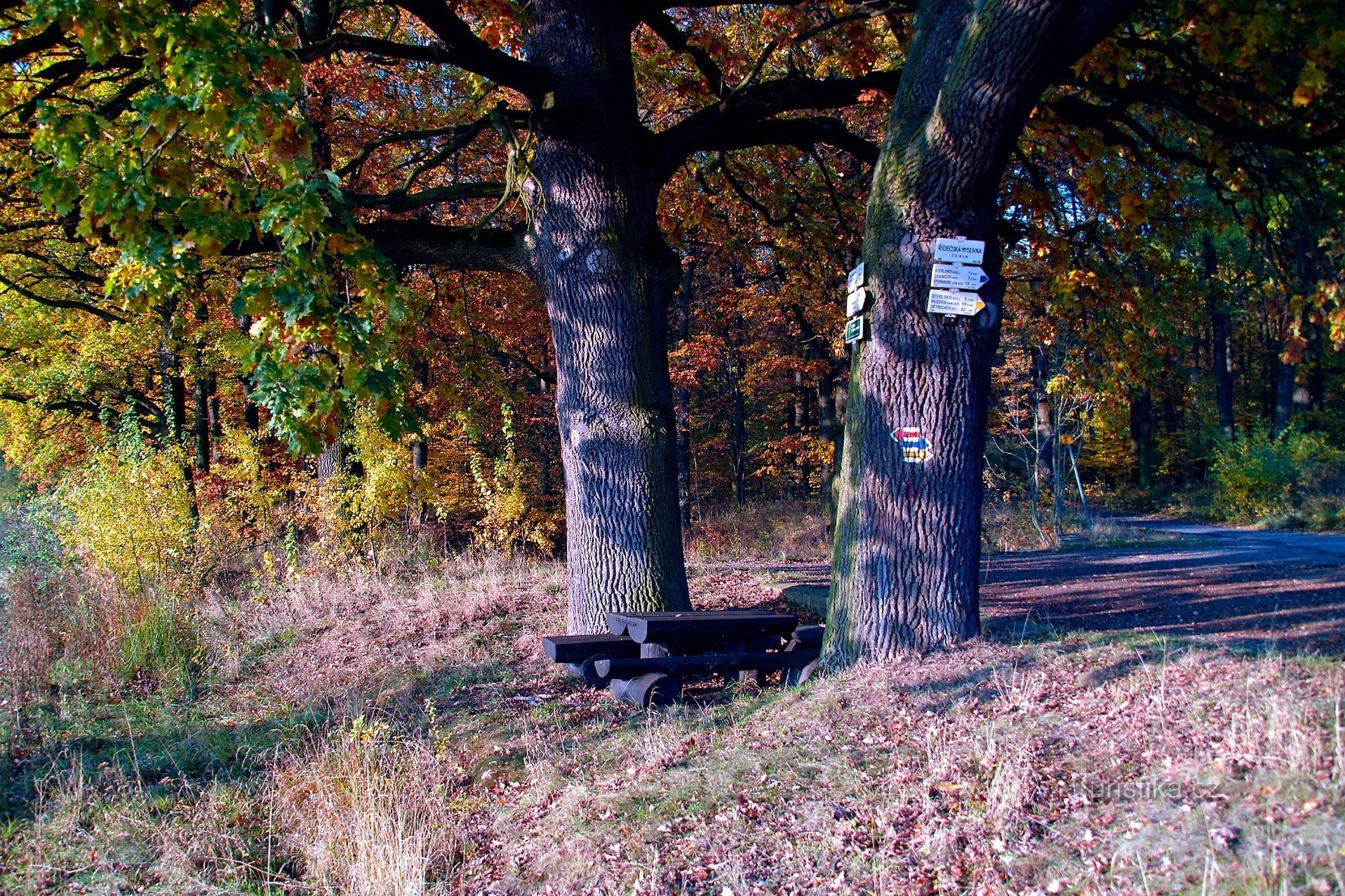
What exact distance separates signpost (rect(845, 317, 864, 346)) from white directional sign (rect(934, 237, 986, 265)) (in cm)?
63

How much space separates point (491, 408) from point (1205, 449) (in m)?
27.5

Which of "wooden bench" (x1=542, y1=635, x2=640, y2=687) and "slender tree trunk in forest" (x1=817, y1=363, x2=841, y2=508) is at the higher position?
"slender tree trunk in forest" (x1=817, y1=363, x2=841, y2=508)

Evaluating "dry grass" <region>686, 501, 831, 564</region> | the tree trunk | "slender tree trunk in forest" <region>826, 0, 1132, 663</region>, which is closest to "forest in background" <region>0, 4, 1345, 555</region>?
the tree trunk

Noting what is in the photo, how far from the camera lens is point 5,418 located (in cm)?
2308

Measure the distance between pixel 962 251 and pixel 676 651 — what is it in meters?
3.37

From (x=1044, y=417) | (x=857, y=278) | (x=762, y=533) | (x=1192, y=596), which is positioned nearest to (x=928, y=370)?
(x=857, y=278)

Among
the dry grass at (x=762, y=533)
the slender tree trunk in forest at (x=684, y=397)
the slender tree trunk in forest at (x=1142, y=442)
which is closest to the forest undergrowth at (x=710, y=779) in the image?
the dry grass at (x=762, y=533)

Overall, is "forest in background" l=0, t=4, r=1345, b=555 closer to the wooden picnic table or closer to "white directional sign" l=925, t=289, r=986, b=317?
the wooden picnic table

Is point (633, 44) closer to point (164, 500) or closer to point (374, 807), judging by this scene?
point (164, 500)

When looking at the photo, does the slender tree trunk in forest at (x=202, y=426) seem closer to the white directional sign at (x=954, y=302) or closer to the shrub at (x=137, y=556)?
the shrub at (x=137, y=556)

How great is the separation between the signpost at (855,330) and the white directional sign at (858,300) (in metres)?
0.05

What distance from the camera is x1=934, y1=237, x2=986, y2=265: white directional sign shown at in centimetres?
553

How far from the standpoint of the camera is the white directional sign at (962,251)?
5.53 m

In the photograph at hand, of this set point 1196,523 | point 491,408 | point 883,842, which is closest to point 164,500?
point 883,842
